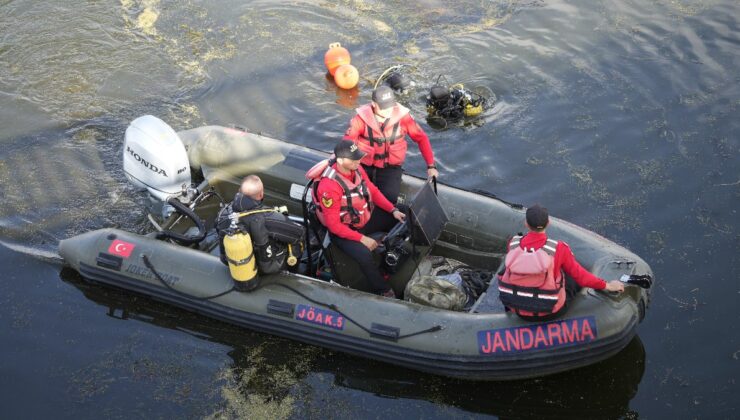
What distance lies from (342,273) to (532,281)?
4.62ft

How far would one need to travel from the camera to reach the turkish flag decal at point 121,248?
5273mm

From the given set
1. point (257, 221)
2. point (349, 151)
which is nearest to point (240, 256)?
point (257, 221)

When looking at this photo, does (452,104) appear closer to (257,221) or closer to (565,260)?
(257,221)

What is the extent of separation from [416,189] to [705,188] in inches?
106

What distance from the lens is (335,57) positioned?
797 cm

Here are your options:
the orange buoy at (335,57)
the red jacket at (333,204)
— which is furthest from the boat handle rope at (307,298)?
the orange buoy at (335,57)

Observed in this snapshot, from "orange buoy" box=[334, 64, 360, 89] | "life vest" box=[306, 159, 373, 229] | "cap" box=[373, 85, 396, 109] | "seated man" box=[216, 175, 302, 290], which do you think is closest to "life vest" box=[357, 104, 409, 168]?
"cap" box=[373, 85, 396, 109]

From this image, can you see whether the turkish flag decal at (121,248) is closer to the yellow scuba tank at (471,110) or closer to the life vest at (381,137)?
the life vest at (381,137)

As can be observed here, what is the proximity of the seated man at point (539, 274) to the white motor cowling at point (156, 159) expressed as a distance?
2747mm

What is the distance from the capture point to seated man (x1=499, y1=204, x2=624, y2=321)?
413 cm

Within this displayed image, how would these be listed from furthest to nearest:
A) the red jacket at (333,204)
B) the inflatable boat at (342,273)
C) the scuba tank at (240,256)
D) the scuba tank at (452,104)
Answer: the scuba tank at (452,104) → the red jacket at (333,204) → the scuba tank at (240,256) → the inflatable boat at (342,273)

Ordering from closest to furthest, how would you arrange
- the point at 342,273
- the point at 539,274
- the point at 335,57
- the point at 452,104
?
the point at 539,274 < the point at 342,273 < the point at 452,104 < the point at 335,57

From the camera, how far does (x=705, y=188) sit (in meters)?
6.44

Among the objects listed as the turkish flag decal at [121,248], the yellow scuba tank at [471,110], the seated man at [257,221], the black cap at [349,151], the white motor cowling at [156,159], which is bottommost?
the turkish flag decal at [121,248]
